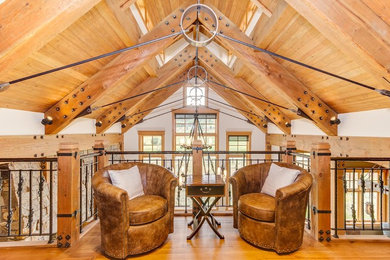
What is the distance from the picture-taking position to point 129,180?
2.80m

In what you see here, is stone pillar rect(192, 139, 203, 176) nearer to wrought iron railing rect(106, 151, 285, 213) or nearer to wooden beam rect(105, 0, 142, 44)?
wrought iron railing rect(106, 151, 285, 213)

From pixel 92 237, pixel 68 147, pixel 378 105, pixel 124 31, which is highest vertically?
pixel 124 31

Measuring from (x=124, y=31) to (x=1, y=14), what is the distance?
1844 mm

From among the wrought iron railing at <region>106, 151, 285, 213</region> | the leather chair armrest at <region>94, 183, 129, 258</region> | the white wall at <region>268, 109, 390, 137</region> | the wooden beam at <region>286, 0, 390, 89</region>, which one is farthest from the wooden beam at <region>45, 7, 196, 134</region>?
the white wall at <region>268, 109, 390, 137</region>

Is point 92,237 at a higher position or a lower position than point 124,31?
lower

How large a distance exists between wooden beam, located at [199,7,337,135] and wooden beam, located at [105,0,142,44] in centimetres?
107

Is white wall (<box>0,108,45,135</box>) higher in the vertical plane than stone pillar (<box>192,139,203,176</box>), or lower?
higher

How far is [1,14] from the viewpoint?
166 cm

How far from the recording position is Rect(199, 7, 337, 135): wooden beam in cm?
350

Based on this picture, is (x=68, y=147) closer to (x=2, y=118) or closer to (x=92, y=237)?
(x=92, y=237)

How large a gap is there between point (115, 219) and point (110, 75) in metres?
2.48

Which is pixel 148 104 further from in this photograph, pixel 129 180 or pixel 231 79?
pixel 129 180

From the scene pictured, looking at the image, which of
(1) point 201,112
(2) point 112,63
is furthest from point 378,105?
(1) point 201,112

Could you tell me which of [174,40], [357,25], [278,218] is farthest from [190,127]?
[357,25]
